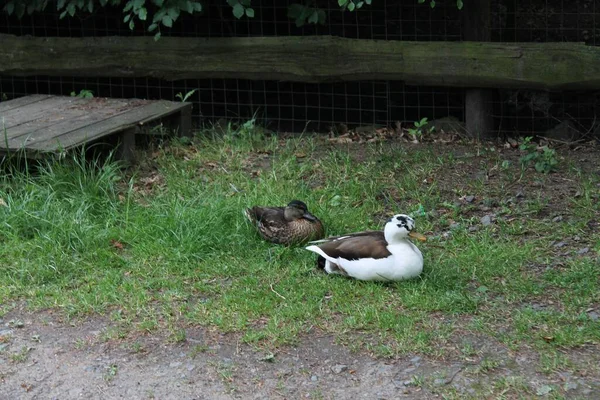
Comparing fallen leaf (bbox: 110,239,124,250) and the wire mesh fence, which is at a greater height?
the wire mesh fence

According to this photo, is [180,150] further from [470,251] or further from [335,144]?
[470,251]

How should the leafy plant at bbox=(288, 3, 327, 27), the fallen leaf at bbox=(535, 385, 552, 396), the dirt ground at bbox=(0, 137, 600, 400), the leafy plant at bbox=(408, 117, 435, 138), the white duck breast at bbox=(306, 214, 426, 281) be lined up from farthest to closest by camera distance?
1. the leafy plant at bbox=(288, 3, 327, 27)
2. the leafy plant at bbox=(408, 117, 435, 138)
3. the white duck breast at bbox=(306, 214, 426, 281)
4. the dirt ground at bbox=(0, 137, 600, 400)
5. the fallen leaf at bbox=(535, 385, 552, 396)

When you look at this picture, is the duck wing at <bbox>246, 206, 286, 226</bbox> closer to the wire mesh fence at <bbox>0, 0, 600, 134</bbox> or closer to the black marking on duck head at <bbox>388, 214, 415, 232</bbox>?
the black marking on duck head at <bbox>388, 214, 415, 232</bbox>

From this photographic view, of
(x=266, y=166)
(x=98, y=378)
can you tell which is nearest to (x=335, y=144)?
(x=266, y=166)

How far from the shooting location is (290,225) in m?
6.39

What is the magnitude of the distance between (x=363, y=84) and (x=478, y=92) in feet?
4.83

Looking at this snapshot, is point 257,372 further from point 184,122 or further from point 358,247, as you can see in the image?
point 184,122

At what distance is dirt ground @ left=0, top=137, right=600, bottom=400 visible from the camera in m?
4.68

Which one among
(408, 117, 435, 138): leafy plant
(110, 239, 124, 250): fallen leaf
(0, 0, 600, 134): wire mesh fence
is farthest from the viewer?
(0, 0, 600, 134): wire mesh fence

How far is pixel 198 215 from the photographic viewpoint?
22.0ft

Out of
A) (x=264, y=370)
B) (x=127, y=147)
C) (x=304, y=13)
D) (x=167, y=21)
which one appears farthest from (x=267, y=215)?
(x=304, y=13)

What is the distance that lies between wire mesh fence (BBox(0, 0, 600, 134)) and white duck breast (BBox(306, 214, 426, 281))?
3416 millimetres

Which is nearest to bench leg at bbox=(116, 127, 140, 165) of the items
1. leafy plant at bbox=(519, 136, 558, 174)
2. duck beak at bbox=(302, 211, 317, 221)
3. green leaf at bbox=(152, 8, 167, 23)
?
green leaf at bbox=(152, 8, 167, 23)

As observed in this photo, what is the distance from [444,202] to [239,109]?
352 centimetres
